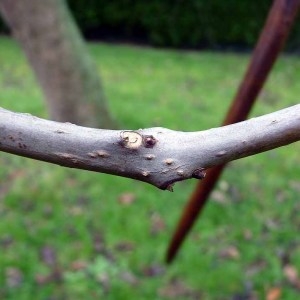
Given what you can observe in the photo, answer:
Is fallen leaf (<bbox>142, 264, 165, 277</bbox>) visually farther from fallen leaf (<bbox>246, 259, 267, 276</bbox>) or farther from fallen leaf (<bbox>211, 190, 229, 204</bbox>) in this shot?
fallen leaf (<bbox>211, 190, 229, 204</bbox>)

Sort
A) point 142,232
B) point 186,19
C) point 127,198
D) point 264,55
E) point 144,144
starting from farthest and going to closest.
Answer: point 186,19
point 127,198
point 142,232
point 264,55
point 144,144

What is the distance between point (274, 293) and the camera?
3283 millimetres

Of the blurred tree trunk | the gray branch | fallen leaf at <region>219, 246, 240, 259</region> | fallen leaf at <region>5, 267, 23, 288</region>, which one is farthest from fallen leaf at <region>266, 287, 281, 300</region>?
the gray branch

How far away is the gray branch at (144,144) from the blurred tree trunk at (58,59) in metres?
3.66

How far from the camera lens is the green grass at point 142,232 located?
331 cm

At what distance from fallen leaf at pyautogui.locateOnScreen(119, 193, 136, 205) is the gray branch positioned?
3.14 metres

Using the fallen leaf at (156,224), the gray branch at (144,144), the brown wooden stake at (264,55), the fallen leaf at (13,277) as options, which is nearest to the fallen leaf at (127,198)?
the fallen leaf at (156,224)

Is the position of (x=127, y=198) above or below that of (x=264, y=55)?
below

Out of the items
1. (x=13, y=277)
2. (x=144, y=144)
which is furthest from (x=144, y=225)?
(x=144, y=144)

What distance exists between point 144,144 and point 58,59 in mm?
3797

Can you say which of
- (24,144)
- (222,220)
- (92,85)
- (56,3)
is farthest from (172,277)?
(24,144)

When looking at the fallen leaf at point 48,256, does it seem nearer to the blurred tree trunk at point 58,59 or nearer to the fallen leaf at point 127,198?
the fallen leaf at point 127,198

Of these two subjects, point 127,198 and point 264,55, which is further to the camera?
point 127,198

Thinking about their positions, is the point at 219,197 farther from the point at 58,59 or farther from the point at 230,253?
the point at 58,59
